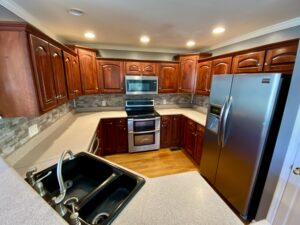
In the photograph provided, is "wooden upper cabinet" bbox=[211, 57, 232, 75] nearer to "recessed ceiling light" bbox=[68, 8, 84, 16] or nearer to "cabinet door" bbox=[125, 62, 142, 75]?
"cabinet door" bbox=[125, 62, 142, 75]

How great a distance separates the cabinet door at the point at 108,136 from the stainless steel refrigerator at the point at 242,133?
1915mm

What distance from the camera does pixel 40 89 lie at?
1220 millimetres

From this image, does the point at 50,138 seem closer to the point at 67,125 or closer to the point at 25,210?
the point at 67,125

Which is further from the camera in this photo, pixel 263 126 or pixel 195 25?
pixel 195 25

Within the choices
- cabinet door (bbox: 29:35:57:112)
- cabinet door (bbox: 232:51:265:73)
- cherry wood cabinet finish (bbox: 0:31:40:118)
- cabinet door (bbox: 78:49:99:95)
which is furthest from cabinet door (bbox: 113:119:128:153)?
cabinet door (bbox: 232:51:265:73)

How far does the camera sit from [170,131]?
333 cm

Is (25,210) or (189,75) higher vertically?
(189,75)

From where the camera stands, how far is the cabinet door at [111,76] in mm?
2959

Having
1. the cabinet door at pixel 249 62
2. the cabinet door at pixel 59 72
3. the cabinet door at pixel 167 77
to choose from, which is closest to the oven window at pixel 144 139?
the cabinet door at pixel 167 77

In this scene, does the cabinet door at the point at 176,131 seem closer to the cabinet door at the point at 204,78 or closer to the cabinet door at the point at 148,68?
the cabinet door at the point at 204,78

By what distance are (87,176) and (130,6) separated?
1.77 metres

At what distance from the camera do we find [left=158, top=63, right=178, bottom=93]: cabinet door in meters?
3.26

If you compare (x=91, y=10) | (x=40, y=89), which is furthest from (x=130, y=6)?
(x=40, y=89)

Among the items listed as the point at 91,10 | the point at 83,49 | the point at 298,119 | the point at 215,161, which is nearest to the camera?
the point at 298,119
